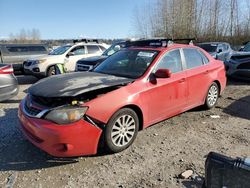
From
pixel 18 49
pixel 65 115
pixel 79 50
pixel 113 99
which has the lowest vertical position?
pixel 65 115

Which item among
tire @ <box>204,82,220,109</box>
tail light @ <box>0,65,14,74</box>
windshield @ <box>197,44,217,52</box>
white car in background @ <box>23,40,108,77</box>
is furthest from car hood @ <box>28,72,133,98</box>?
windshield @ <box>197,44,217,52</box>

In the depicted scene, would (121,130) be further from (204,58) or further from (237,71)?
(237,71)

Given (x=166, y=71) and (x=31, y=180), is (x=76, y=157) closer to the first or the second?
(x=31, y=180)

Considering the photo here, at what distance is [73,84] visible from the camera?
14.2 ft

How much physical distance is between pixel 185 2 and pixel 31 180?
27859 millimetres

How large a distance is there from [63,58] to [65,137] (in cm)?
915

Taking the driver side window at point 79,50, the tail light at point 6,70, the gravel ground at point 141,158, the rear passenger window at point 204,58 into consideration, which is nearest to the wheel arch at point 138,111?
the gravel ground at point 141,158

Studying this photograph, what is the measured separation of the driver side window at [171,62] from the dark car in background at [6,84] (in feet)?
12.9

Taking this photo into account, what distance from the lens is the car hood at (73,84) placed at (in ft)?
13.2

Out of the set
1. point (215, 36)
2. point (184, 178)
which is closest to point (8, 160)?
point (184, 178)

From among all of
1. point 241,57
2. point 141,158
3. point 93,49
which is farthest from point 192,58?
point 93,49

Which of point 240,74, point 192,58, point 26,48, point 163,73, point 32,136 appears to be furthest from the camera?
point 26,48

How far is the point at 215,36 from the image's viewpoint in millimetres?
28156

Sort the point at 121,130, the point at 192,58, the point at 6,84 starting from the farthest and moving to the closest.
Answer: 1. the point at 6,84
2. the point at 192,58
3. the point at 121,130
